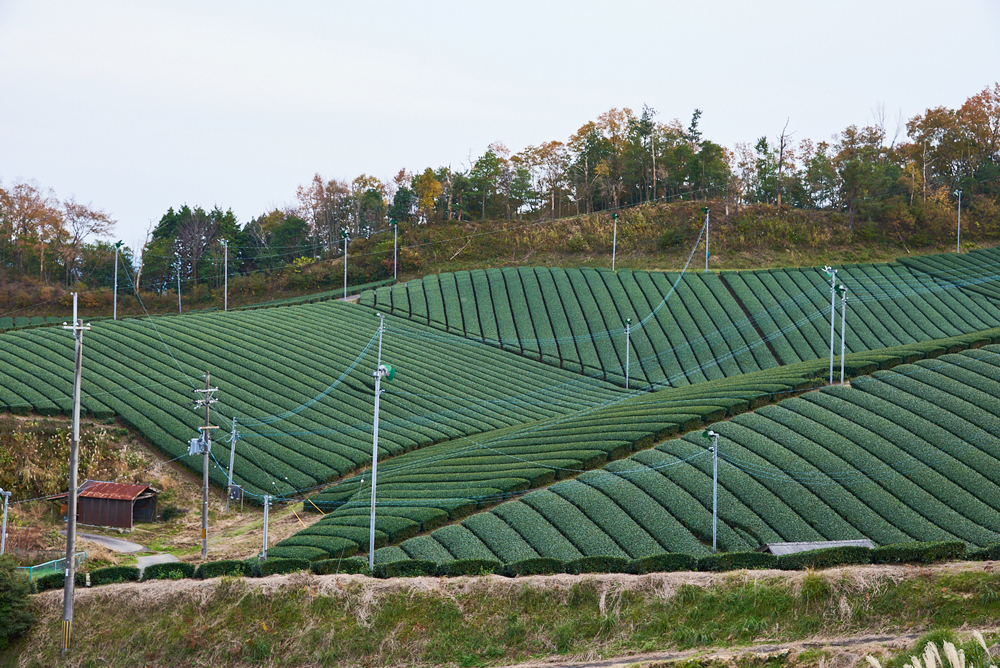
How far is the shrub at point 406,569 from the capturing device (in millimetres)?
27391

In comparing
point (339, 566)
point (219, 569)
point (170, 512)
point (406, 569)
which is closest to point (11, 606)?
point (219, 569)

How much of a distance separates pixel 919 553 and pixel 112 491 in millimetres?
35811

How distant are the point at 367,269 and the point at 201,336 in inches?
1358

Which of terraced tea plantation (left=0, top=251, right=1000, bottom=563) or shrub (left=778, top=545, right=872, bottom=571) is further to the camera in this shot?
terraced tea plantation (left=0, top=251, right=1000, bottom=563)

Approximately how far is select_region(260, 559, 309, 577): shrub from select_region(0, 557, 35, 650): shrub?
6874 mm

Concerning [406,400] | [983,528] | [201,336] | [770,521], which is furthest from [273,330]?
[983,528]

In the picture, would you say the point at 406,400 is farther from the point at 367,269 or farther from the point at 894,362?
the point at 367,269

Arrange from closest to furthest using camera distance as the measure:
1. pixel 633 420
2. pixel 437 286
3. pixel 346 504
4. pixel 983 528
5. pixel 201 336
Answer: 1. pixel 983 528
2. pixel 346 504
3. pixel 633 420
4. pixel 201 336
5. pixel 437 286

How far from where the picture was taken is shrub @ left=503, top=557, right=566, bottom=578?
89.0ft

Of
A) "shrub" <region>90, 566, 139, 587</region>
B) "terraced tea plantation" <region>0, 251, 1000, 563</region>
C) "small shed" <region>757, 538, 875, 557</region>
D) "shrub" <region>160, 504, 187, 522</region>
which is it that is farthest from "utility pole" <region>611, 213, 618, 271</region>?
"shrub" <region>90, 566, 139, 587</region>

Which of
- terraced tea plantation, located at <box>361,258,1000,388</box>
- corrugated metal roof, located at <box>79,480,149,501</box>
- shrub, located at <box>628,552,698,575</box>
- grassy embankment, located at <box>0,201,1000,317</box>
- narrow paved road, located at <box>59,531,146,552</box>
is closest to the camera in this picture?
shrub, located at <box>628,552,698,575</box>

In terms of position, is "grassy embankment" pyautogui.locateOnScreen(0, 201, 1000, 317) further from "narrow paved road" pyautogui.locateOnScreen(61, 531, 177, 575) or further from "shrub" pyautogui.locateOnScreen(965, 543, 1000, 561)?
"shrub" pyautogui.locateOnScreen(965, 543, 1000, 561)

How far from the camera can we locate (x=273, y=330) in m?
68.8

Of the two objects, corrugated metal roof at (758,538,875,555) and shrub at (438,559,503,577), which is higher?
shrub at (438,559,503,577)
